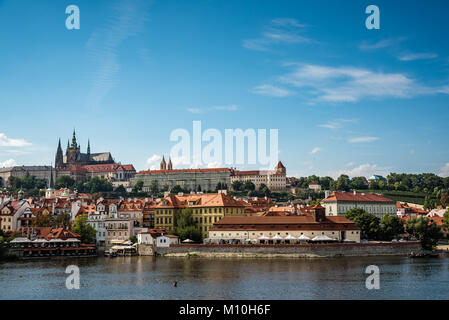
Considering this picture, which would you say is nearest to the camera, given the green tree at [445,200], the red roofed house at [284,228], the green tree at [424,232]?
the red roofed house at [284,228]

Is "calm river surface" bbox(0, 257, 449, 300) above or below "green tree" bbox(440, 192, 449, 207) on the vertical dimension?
below

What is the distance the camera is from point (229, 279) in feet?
152

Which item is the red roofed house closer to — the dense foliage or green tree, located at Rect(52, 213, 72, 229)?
the dense foliage

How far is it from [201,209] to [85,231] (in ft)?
55.1

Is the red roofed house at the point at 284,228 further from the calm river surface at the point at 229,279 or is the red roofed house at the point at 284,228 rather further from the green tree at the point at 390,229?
the calm river surface at the point at 229,279

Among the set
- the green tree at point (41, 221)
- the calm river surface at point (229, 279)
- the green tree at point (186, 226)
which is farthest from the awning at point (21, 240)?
the green tree at point (186, 226)

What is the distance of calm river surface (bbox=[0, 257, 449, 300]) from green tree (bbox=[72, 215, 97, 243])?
46.6ft

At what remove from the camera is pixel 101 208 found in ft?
293

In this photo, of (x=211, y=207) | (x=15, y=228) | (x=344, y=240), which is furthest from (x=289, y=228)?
(x=15, y=228)

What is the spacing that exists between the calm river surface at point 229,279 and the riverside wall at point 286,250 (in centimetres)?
413

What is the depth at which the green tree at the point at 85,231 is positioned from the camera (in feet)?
259

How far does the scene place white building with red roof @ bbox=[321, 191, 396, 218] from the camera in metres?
106

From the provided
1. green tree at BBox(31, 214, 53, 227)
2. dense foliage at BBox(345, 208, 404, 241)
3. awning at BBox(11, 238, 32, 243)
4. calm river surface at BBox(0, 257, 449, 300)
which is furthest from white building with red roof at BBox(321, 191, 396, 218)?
awning at BBox(11, 238, 32, 243)
